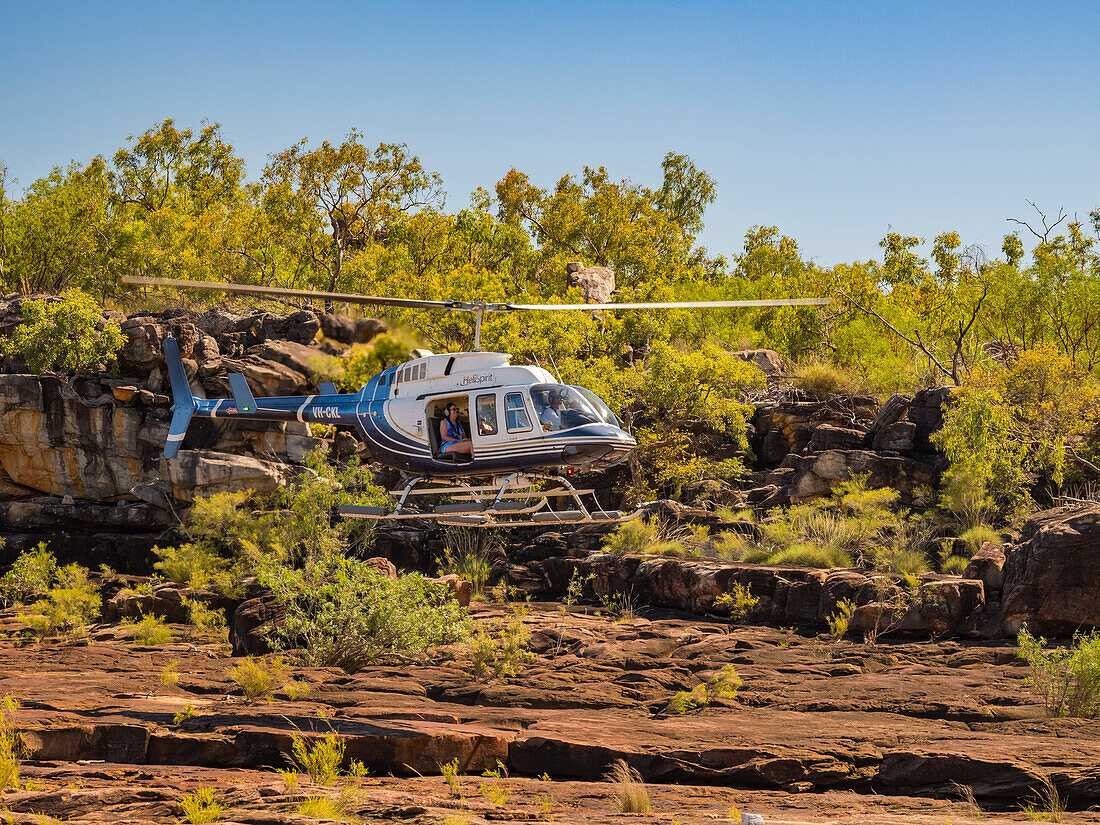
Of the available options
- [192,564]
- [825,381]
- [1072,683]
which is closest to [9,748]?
[1072,683]

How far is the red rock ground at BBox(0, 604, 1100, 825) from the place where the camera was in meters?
12.2

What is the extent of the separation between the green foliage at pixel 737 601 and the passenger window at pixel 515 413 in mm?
12290

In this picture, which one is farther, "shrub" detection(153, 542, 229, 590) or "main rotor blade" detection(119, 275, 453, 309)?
"shrub" detection(153, 542, 229, 590)

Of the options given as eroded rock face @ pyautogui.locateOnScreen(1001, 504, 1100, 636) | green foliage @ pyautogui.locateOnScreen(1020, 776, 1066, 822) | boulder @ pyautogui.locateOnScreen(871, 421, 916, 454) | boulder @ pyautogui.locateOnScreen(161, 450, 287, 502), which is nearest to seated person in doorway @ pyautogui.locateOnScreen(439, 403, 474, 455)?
green foliage @ pyautogui.locateOnScreen(1020, 776, 1066, 822)

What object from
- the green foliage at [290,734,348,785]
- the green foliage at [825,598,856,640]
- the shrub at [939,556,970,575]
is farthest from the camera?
the shrub at [939,556,970,575]

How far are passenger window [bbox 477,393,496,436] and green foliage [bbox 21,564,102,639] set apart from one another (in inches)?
720

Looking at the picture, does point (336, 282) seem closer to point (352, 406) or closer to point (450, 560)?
point (450, 560)

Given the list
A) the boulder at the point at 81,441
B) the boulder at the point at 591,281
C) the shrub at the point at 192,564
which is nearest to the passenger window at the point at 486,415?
the shrub at the point at 192,564

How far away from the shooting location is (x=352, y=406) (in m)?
19.4

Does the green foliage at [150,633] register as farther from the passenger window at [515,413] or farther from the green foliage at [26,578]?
the passenger window at [515,413]

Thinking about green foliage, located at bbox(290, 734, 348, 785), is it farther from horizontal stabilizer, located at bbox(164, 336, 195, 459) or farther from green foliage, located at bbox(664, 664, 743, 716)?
horizontal stabilizer, located at bbox(164, 336, 195, 459)

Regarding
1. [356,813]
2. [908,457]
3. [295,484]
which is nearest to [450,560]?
[295,484]

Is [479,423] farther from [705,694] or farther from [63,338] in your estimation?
[63,338]

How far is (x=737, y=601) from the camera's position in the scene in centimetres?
2697
